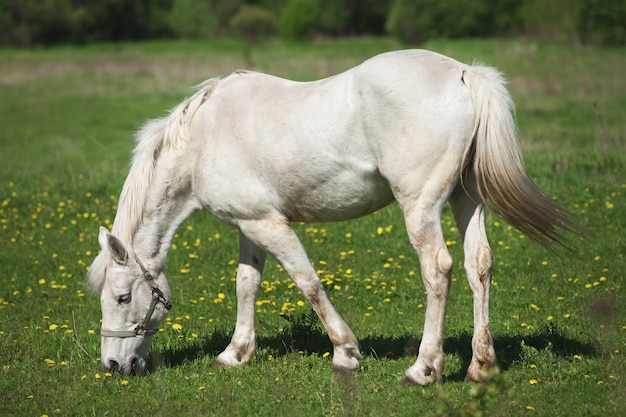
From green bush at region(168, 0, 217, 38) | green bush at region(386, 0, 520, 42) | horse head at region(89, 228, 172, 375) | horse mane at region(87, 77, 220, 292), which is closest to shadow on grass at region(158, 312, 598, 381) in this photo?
horse head at region(89, 228, 172, 375)

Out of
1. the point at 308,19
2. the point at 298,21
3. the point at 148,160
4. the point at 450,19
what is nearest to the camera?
the point at 148,160

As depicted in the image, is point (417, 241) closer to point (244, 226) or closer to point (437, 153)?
point (437, 153)

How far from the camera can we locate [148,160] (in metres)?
5.95

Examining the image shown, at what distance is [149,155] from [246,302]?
1406mm

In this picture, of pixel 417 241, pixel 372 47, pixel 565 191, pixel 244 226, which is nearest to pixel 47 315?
pixel 244 226

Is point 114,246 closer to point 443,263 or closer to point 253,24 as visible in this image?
point 443,263

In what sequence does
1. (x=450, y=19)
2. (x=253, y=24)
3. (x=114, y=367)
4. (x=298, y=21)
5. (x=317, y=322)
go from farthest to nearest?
(x=253, y=24) → (x=298, y=21) → (x=450, y=19) → (x=317, y=322) → (x=114, y=367)

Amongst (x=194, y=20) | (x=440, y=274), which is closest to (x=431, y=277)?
(x=440, y=274)

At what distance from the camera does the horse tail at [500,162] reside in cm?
503

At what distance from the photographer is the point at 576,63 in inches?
1228

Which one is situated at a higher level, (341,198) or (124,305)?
(341,198)

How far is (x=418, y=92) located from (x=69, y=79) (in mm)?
30536

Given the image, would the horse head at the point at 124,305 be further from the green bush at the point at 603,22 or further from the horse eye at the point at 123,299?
the green bush at the point at 603,22

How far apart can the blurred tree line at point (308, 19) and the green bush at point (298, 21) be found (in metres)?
0.08
